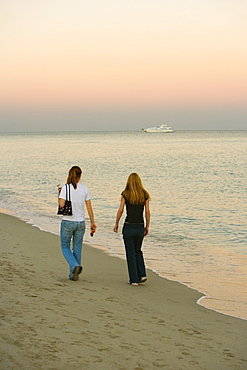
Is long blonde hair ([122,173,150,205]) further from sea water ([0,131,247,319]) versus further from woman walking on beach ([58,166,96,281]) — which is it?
sea water ([0,131,247,319])

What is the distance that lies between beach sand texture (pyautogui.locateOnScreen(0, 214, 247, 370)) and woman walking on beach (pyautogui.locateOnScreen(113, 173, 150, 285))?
0.31m

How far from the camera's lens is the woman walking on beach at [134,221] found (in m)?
7.75

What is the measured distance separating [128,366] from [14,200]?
19602 mm

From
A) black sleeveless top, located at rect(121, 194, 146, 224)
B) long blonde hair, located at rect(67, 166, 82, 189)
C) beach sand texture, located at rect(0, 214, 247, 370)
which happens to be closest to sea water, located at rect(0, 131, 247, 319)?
beach sand texture, located at rect(0, 214, 247, 370)

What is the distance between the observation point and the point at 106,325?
5.57 metres

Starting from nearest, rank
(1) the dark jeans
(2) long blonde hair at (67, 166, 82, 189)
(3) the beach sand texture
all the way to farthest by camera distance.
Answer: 1. (3) the beach sand texture
2. (2) long blonde hair at (67, 166, 82, 189)
3. (1) the dark jeans

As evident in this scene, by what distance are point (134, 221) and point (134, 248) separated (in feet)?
1.54

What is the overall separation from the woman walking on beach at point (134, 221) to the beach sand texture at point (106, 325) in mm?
312

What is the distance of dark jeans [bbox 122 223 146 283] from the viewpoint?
7945 millimetres

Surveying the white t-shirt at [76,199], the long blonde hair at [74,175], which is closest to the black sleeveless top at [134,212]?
the white t-shirt at [76,199]

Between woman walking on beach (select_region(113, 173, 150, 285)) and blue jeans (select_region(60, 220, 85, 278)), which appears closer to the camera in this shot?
blue jeans (select_region(60, 220, 85, 278))

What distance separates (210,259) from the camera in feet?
37.4

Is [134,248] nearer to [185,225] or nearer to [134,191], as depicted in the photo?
[134,191]

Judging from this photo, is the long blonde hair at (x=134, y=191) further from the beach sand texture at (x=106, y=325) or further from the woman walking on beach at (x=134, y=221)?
the beach sand texture at (x=106, y=325)
